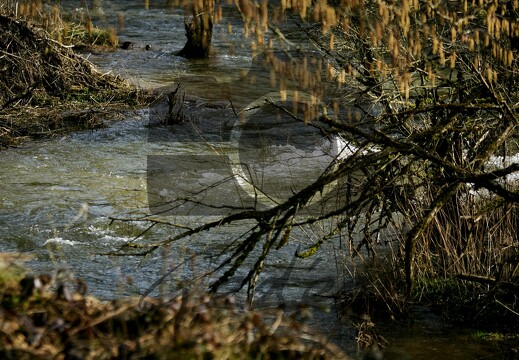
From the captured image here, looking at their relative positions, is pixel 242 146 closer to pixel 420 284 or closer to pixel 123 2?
pixel 420 284

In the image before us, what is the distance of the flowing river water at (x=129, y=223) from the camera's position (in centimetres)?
752

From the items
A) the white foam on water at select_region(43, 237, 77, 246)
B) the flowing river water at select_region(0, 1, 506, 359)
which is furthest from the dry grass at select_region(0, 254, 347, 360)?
the white foam on water at select_region(43, 237, 77, 246)

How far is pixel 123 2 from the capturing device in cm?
2695

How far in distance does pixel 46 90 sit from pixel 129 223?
5.89 m

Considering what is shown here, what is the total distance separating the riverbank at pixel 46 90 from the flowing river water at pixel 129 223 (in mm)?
437

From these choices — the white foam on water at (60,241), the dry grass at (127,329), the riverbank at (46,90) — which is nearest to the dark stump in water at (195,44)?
the riverbank at (46,90)

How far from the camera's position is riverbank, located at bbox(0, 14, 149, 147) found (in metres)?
13.8

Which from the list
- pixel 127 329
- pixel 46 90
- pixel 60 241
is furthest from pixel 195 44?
pixel 127 329

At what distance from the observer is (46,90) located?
15.2 meters

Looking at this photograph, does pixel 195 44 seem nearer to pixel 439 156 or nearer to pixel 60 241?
pixel 60 241

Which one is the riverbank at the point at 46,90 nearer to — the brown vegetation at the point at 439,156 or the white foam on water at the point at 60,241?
the white foam on water at the point at 60,241

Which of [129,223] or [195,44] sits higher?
[195,44]

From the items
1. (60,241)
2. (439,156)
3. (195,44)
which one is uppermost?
(439,156)

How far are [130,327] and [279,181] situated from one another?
8569mm
